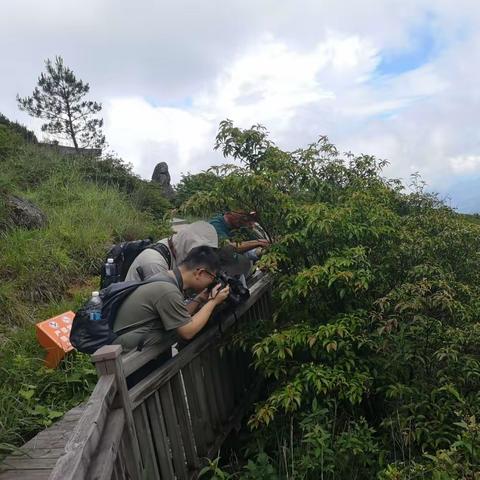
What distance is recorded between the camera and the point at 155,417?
9.05 feet

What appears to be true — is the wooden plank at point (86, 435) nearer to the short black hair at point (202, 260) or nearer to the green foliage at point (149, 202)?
the short black hair at point (202, 260)

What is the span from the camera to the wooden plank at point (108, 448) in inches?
70.0

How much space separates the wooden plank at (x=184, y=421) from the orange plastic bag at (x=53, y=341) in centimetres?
205

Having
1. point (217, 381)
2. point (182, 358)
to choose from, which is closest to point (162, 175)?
point (217, 381)

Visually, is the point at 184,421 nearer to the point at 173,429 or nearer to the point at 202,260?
the point at 173,429

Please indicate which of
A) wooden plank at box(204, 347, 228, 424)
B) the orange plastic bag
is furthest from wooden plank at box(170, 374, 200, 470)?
the orange plastic bag

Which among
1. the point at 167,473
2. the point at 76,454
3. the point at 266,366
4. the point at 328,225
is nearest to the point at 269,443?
the point at 266,366

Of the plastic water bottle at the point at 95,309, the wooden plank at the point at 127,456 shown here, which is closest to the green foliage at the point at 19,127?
the plastic water bottle at the point at 95,309

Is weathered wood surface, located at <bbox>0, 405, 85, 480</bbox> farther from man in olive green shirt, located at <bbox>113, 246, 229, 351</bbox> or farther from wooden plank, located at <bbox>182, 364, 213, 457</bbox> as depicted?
wooden plank, located at <bbox>182, 364, 213, 457</bbox>

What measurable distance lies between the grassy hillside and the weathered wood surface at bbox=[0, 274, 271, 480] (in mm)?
415

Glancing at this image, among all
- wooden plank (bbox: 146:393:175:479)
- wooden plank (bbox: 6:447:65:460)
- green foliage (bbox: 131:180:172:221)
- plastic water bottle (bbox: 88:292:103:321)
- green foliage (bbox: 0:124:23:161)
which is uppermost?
green foliage (bbox: 0:124:23:161)

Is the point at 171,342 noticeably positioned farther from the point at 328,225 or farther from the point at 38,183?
the point at 38,183

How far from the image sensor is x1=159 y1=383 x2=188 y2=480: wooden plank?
289 cm

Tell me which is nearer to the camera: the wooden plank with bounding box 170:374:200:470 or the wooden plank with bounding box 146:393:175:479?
the wooden plank with bounding box 146:393:175:479
